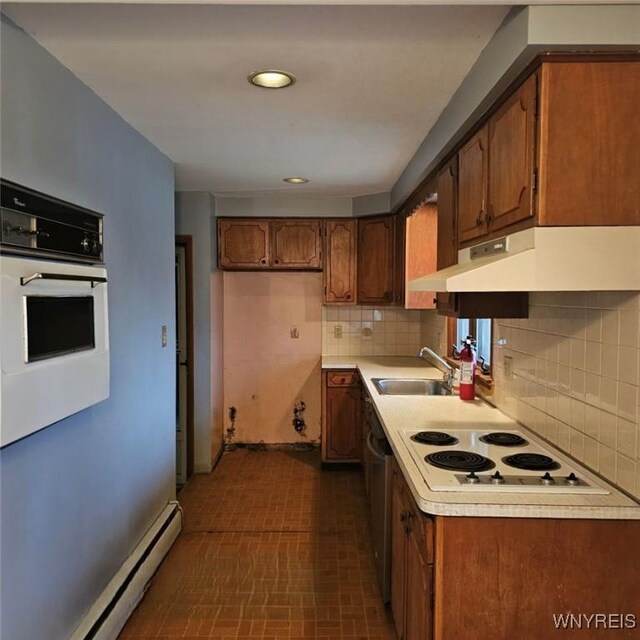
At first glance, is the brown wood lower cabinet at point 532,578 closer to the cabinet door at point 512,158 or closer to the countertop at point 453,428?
the countertop at point 453,428

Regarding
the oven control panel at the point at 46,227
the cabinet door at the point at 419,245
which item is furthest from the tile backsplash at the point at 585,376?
the oven control panel at the point at 46,227

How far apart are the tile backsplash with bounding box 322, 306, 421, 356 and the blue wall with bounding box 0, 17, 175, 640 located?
1.92m

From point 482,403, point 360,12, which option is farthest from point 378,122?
point 482,403

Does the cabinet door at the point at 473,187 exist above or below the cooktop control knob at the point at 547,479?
above

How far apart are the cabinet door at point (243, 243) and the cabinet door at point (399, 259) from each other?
3.55 ft

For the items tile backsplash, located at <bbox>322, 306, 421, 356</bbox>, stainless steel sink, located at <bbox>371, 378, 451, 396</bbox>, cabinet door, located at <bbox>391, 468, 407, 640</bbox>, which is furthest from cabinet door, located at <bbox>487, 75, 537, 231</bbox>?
tile backsplash, located at <bbox>322, 306, 421, 356</bbox>

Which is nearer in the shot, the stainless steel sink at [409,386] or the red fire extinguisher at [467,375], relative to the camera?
the red fire extinguisher at [467,375]

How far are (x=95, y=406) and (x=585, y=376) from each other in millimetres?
1851

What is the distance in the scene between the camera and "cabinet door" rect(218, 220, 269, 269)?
432 centimetres

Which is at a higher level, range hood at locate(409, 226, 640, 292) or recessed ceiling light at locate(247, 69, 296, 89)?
recessed ceiling light at locate(247, 69, 296, 89)

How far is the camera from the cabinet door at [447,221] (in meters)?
2.26

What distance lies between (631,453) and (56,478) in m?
1.86

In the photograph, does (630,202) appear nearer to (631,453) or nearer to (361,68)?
(631,453)

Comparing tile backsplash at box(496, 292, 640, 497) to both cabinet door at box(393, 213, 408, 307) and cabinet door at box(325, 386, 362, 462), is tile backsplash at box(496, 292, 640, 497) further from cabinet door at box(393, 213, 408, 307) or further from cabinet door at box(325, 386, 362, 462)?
cabinet door at box(325, 386, 362, 462)
